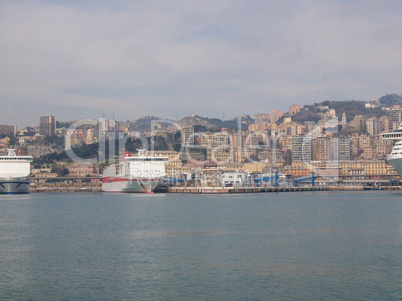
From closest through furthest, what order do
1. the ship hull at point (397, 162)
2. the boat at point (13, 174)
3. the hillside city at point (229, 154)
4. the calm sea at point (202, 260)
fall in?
the calm sea at point (202, 260) → the ship hull at point (397, 162) → the boat at point (13, 174) → the hillside city at point (229, 154)

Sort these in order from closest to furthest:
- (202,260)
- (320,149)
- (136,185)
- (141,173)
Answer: (202,260) < (141,173) < (136,185) < (320,149)

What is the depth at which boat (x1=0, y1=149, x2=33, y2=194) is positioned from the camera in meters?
77.3

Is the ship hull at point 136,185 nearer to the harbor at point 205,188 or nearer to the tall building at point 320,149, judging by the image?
the harbor at point 205,188

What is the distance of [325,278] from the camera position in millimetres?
18188

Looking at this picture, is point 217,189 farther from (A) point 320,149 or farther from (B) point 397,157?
(A) point 320,149

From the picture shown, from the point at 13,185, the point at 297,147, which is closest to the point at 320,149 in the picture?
the point at 297,147

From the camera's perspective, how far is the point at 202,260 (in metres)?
21.1

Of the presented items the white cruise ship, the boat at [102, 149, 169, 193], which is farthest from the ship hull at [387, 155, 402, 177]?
the boat at [102, 149, 169, 193]

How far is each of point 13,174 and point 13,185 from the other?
3072mm

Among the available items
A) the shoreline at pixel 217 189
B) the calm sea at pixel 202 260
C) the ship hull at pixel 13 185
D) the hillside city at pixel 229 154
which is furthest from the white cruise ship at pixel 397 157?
the ship hull at pixel 13 185

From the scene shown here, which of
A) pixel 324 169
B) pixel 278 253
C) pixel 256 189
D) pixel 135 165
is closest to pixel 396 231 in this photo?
pixel 278 253

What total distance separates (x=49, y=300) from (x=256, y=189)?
81471 mm

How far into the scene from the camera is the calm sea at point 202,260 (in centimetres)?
1675

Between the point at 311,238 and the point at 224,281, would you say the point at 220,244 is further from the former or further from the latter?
the point at 224,281
